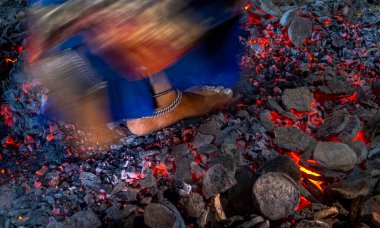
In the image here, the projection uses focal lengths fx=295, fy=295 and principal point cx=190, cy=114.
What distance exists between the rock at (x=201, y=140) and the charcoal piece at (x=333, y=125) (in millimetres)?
908

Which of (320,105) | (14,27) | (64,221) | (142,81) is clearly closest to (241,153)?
(320,105)

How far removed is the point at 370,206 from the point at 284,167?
0.57 meters

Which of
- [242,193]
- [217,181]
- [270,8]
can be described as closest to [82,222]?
[217,181]

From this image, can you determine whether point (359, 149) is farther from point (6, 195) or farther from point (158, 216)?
point (6, 195)

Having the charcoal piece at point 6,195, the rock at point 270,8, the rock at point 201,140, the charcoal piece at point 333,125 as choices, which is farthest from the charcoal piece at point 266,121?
the charcoal piece at point 6,195

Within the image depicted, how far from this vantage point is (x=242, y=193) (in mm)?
2064

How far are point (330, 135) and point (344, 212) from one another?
71 centimetres

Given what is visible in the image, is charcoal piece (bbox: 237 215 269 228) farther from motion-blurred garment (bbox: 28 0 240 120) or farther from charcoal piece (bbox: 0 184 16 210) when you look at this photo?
charcoal piece (bbox: 0 184 16 210)

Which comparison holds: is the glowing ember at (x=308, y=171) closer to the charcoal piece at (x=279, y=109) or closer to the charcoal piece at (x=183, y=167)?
the charcoal piece at (x=279, y=109)

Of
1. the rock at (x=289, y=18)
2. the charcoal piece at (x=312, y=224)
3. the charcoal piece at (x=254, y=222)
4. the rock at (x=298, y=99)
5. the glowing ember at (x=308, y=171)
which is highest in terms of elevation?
the rock at (x=289, y=18)

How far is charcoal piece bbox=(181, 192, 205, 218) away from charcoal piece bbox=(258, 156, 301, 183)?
0.49m

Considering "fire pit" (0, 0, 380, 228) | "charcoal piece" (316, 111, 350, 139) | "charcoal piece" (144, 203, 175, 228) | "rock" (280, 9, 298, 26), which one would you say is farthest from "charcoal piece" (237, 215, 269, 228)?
"rock" (280, 9, 298, 26)

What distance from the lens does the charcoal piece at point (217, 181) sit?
210 centimetres

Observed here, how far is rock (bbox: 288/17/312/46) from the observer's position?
326cm
